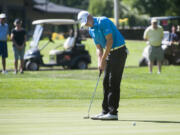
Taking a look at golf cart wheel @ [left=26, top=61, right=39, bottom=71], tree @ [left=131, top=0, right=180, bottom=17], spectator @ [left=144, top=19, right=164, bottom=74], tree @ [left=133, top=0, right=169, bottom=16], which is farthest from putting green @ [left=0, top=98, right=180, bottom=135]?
tree @ [left=133, top=0, right=169, bottom=16]

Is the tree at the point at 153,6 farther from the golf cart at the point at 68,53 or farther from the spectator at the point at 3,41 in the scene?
the spectator at the point at 3,41

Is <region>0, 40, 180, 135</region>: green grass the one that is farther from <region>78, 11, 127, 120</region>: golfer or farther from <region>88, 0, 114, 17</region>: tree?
<region>88, 0, 114, 17</region>: tree

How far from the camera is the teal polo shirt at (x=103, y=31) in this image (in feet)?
27.2

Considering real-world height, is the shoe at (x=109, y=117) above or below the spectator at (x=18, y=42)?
below

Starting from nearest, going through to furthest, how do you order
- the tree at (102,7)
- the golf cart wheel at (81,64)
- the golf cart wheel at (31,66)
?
the golf cart wheel at (31,66), the golf cart wheel at (81,64), the tree at (102,7)

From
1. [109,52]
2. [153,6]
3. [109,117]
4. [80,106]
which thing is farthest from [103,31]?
[153,6]

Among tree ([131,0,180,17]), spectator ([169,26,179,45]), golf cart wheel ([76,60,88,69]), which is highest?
tree ([131,0,180,17])

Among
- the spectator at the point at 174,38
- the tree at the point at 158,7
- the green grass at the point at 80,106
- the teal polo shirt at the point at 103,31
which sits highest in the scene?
the tree at the point at 158,7

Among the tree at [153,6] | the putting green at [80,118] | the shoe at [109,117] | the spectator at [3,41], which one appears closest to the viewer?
the putting green at [80,118]

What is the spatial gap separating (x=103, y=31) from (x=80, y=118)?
141 cm

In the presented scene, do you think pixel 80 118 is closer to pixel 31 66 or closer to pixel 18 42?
pixel 18 42

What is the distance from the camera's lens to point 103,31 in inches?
328

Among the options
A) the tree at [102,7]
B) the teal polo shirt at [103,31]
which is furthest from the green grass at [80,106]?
the tree at [102,7]

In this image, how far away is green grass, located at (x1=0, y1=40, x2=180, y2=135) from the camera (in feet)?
24.0
